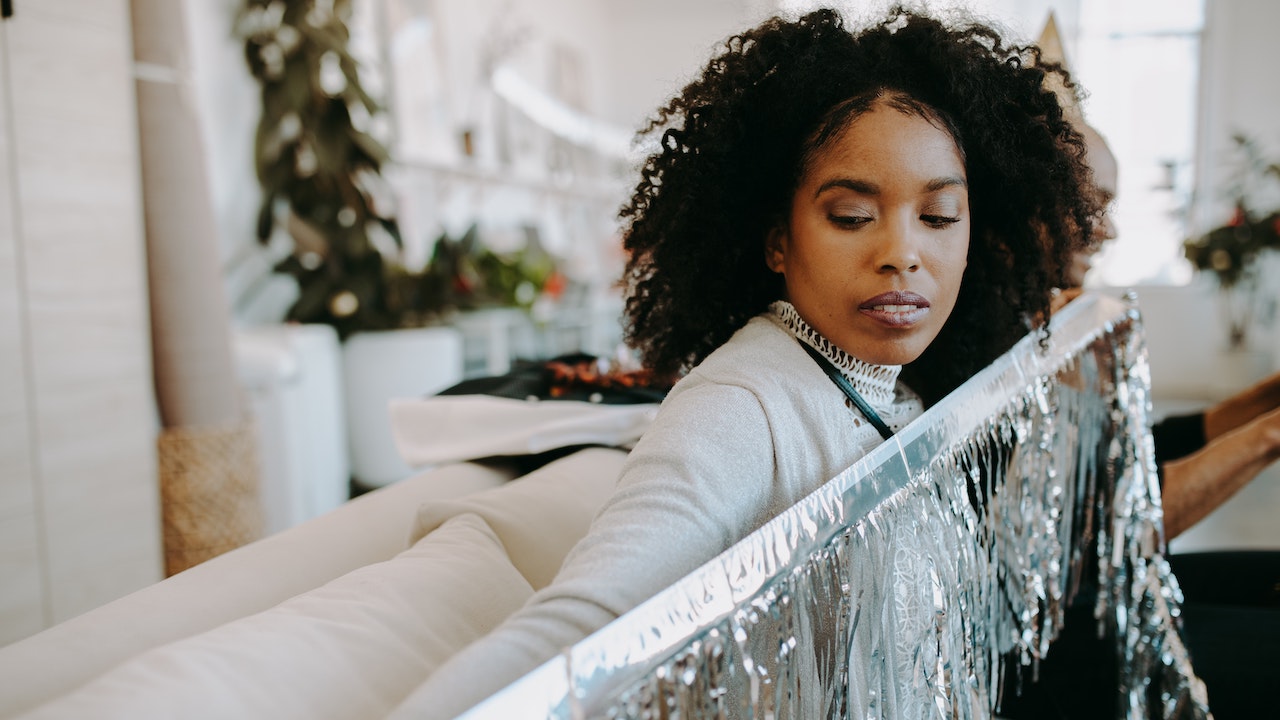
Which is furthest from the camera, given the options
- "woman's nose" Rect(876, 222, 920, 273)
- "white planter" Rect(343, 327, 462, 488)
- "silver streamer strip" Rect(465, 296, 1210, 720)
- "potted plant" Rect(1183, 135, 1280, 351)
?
"potted plant" Rect(1183, 135, 1280, 351)

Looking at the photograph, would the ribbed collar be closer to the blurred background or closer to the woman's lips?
the woman's lips

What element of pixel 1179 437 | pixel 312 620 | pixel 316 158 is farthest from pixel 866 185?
pixel 316 158

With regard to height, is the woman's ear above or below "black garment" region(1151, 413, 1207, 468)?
above

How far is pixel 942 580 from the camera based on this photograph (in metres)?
0.73

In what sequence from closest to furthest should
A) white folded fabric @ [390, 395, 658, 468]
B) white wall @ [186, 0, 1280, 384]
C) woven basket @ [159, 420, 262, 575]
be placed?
1. white folded fabric @ [390, 395, 658, 468]
2. woven basket @ [159, 420, 262, 575]
3. white wall @ [186, 0, 1280, 384]

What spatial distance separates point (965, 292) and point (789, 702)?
2.30ft

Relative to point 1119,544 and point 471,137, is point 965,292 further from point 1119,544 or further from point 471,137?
point 471,137

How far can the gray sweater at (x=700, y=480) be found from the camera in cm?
51

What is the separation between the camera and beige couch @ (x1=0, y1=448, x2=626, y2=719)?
20.1 inches

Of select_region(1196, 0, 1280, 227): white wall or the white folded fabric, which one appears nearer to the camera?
the white folded fabric

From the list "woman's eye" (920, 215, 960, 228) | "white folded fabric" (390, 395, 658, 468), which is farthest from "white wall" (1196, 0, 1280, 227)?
"woman's eye" (920, 215, 960, 228)

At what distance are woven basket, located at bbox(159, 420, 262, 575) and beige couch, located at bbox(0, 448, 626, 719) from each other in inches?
58.4

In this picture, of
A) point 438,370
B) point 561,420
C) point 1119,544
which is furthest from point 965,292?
point 438,370

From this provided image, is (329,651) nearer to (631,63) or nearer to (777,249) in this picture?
(777,249)
